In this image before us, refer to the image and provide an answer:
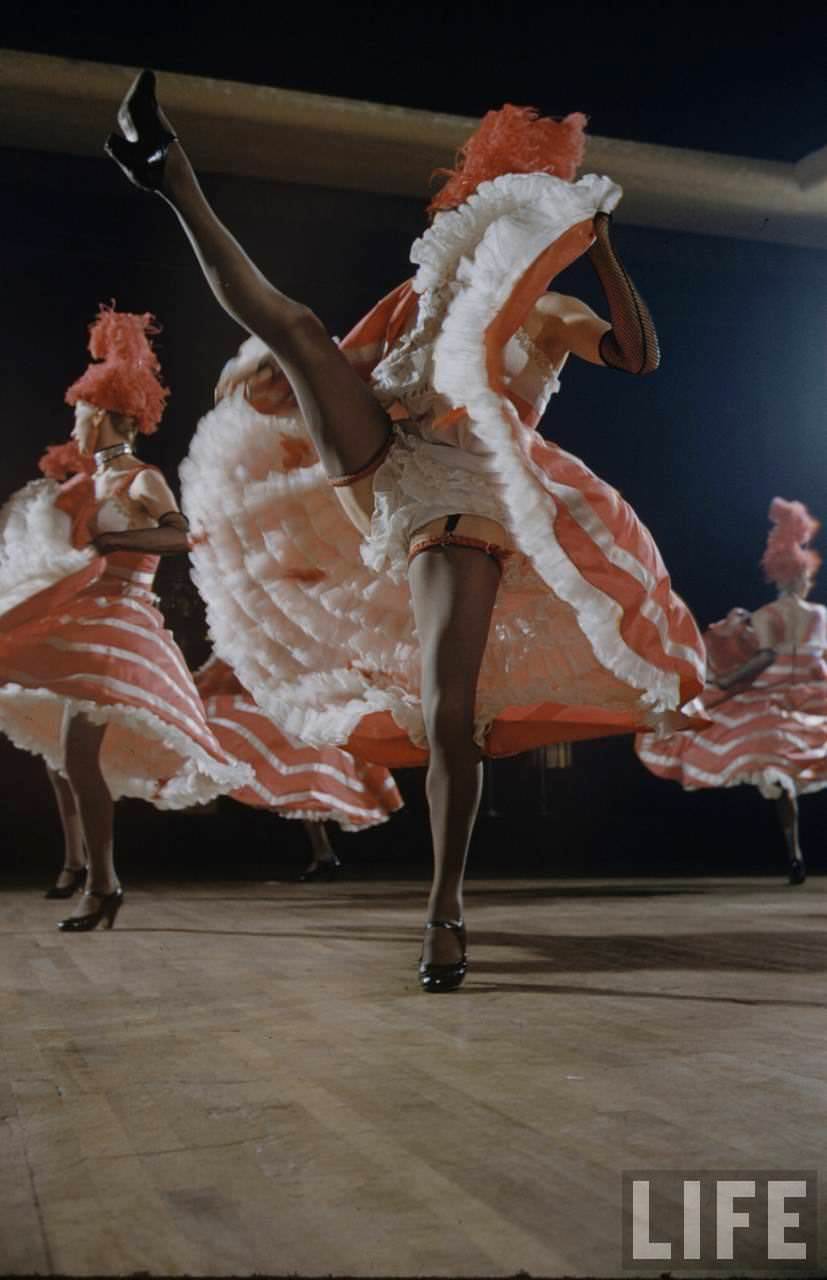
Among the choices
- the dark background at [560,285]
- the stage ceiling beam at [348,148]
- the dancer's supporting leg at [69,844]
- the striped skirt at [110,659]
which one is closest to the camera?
the striped skirt at [110,659]

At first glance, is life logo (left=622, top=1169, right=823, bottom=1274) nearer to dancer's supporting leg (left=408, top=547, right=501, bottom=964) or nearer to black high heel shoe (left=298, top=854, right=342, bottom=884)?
dancer's supporting leg (left=408, top=547, right=501, bottom=964)

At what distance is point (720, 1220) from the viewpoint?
35.3 inches

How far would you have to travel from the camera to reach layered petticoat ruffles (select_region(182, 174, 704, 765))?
2.03m

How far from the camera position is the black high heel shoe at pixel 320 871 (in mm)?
5059

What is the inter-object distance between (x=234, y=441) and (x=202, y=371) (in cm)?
398

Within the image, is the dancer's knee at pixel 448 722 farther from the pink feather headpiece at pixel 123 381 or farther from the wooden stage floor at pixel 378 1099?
the pink feather headpiece at pixel 123 381

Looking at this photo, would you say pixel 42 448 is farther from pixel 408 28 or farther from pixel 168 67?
pixel 408 28

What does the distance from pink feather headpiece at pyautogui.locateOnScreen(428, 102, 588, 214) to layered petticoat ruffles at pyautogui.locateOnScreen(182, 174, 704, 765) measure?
0.46ft

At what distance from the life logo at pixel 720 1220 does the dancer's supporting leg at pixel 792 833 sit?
13.3ft

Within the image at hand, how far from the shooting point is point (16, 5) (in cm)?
482

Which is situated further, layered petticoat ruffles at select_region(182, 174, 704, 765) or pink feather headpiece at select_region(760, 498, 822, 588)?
pink feather headpiece at select_region(760, 498, 822, 588)

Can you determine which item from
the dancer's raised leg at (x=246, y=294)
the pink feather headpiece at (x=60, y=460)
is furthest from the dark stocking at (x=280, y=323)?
the pink feather headpiece at (x=60, y=460)

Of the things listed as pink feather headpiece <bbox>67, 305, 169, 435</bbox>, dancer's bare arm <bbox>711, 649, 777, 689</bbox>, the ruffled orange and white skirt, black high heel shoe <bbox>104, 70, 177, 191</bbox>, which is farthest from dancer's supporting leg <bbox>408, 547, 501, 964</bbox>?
dancer's bare arm <bbox>711, 649, 777, 689</bbox>

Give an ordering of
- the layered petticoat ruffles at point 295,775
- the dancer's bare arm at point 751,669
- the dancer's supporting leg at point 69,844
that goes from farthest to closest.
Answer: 1. the dancer's bare arm at point 751,669
2. the layered petticoat ruffles at point 295,775
3. the dancer's supporting leg at point 69,844
